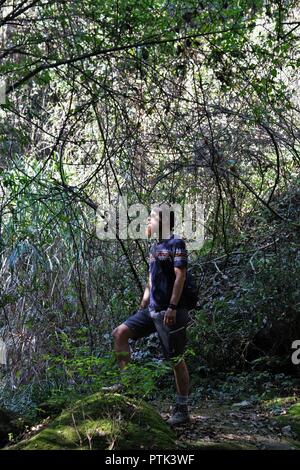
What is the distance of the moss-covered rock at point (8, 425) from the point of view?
466 cm

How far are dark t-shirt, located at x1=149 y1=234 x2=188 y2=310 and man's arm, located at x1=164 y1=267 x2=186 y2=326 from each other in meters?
0.09

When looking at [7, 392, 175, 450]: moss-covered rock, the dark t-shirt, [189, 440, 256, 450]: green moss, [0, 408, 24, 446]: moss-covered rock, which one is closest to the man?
the dark t-shirt

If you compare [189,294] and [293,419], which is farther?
[293,419]

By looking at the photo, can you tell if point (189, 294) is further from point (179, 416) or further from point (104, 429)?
point (104, 429)

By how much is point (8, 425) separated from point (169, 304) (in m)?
1.55

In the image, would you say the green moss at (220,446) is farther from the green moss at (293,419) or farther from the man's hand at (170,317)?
the man's hand at (170,317)

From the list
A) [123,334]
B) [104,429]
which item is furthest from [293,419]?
[104,429]

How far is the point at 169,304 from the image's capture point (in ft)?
17.5

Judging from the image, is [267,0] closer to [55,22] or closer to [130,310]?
[55,22]

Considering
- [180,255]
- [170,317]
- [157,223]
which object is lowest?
[170,317]

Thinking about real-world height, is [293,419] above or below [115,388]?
below

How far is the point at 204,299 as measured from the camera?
8.83m

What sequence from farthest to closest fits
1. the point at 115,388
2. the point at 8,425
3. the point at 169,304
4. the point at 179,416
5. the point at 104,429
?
1. the point at 169,304
2. the point at 179,416
3. the point at 115,388
4. the point at 8,425
5. the point at 104,429

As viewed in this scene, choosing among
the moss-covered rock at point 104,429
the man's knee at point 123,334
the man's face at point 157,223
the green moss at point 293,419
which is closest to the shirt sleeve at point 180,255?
the man's face at point 157,223
